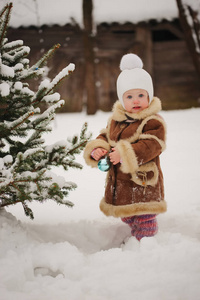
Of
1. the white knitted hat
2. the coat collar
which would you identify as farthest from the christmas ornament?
the white knitted hat

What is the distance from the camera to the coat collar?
2.39 m

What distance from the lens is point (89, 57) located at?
970cm

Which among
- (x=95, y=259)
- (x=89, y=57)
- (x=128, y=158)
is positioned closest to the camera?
(x=95, y=259)

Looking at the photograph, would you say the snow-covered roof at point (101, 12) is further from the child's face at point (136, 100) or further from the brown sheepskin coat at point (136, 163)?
the brown sheepskin coat at point (136, 163)

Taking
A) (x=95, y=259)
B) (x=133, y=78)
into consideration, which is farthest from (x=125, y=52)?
(x=95, y=259)

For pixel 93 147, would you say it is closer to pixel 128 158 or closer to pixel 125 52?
pixel 128 158

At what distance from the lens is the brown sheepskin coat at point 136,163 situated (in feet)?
7.45

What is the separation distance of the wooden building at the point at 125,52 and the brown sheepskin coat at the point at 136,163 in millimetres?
8082

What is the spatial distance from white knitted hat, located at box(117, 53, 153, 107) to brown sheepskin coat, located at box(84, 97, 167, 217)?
6.3 inches

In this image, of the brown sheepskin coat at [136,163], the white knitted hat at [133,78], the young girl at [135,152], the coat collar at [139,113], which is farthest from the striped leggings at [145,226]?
the white knitted hat at [133,78]

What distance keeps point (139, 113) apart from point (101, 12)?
8.59 m

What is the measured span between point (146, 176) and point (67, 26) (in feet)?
30.8

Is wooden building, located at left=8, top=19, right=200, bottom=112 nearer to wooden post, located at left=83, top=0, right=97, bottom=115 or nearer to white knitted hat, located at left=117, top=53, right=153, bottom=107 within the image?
wooden post, located at left=83, top=0, right=97, bottom=115

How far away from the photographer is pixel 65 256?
2.13 meters
